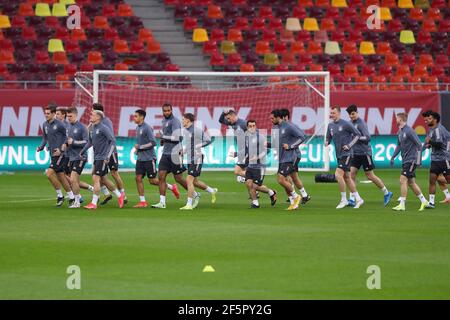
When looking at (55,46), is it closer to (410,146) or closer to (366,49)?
(366,49)

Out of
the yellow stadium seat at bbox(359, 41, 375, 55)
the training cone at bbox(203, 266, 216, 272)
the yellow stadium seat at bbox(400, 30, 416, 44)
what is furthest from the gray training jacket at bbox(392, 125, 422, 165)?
the yellow stadium seat at bbox(400, 30, 416, 44)

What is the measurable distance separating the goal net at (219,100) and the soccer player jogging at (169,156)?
440 inches

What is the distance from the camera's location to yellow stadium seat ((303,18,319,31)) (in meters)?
41.6

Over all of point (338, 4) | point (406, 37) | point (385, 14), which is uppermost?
point (338, 4)

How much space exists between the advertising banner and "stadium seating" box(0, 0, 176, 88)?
96.7 inches

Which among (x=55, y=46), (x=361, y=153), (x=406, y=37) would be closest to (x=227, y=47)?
(x=55, y=46)

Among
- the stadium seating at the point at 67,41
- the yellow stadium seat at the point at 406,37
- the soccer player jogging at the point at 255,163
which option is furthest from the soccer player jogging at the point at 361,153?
the yellow stadium seat at the point at 406,37

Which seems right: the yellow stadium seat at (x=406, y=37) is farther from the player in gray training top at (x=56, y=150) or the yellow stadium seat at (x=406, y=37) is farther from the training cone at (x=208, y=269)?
→ the training cone at (x=208, y=269)

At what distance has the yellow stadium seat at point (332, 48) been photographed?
4069 cm

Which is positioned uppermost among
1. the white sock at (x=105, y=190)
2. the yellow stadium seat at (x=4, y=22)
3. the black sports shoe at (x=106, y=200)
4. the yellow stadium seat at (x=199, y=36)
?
the yellow stadium seat at (x=4, y=22)

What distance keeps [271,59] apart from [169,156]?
17.4 meters

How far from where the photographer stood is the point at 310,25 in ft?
136

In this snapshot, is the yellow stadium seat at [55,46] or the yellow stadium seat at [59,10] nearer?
the yellow stadium seat at [55,46]

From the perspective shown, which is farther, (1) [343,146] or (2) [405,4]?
(2) [405,4]
